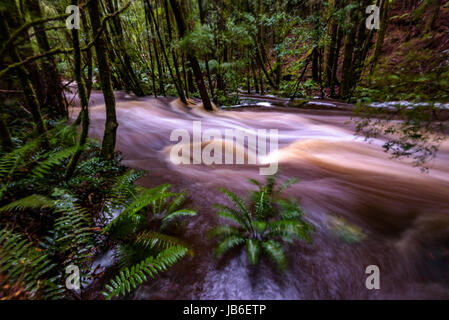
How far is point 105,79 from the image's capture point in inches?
114

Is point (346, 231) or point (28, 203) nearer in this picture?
point (28, 203)

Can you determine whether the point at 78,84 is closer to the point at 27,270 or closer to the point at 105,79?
the point at 105,79

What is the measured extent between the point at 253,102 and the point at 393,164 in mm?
6859

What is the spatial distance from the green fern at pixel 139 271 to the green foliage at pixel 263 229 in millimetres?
370

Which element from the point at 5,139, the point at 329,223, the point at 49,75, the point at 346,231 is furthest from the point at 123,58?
the point at 346,231

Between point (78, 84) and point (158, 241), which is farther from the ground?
point (78, 84)

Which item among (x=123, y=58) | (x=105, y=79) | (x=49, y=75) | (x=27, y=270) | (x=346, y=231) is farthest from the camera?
(x=123, y=58)

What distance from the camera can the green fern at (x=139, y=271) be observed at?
1401 mm

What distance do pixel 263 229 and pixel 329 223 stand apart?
78 cm

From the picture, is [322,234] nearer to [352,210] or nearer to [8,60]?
[352,210]

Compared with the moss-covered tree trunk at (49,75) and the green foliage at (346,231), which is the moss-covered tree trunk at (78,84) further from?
the green foliage at (346,231)

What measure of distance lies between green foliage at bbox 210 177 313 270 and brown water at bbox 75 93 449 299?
4.0 inches

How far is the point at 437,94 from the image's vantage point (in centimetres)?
179
